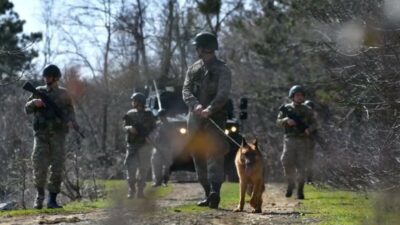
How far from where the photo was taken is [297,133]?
564 inches

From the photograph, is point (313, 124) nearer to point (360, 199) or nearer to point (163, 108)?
point (360, 199)

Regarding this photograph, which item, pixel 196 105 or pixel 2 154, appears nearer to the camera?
pixel 196 105

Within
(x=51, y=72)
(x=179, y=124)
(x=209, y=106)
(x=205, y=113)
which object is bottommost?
(x=205, y=113)

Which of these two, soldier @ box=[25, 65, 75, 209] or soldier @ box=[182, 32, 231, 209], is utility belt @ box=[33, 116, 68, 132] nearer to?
soldier @ box=[25, 65, 75, 209]

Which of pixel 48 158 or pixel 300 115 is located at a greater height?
pixel 300 115

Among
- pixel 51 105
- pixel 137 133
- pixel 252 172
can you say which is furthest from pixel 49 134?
pixel 137 133

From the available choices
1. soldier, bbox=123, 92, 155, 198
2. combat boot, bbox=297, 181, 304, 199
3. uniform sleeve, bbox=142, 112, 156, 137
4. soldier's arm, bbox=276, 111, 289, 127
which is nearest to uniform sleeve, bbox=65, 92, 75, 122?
soldier, bbox=123, 92, 155, 198

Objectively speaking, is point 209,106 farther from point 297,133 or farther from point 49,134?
point 297,133

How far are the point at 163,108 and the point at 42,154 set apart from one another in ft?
31.6

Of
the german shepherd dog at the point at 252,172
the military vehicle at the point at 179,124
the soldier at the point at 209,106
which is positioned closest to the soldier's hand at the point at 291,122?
the soldier at the point at 209,106

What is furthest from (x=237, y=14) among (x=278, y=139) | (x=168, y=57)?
(x=278, y=139)

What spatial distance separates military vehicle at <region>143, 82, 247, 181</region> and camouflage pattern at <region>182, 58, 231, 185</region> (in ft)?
26.4

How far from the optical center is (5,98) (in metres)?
28.7

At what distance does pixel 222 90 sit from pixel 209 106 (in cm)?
28
